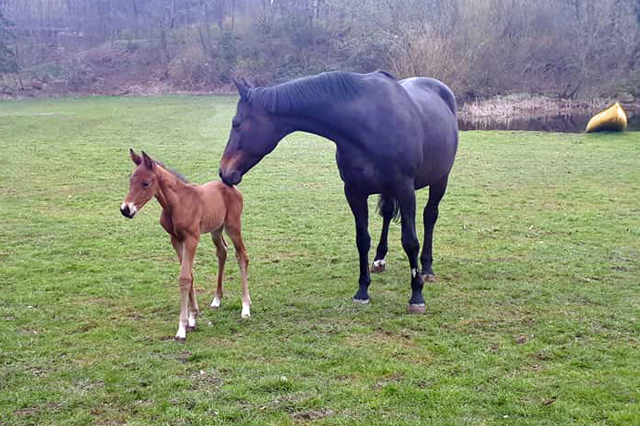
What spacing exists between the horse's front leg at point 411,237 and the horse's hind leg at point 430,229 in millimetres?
941

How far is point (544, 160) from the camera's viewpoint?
51.3ft

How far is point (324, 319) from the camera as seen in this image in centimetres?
534

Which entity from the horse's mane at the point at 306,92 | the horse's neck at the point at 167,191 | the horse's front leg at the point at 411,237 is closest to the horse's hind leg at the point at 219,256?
the horse's neck at the point at 167,191

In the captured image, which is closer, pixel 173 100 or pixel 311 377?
pixel 311 377

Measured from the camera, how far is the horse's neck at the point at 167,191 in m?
4.74

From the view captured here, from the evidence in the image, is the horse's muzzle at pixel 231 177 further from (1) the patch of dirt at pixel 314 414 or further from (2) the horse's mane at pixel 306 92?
(1) the patch of dirt at pixel 314 414

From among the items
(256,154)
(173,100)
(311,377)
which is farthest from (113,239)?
(173,100)

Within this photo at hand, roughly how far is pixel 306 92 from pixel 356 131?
55 centimetres

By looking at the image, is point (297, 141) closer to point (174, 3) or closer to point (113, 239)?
point (113, 239)

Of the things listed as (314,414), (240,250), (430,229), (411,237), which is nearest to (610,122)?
(430,229)

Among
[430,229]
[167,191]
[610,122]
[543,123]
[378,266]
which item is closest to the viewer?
[167,191]

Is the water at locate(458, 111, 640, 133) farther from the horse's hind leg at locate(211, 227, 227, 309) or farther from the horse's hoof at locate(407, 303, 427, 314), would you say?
the horse's hind leg at locate(211, 227, 227, 309)

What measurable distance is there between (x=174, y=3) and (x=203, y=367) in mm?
64370

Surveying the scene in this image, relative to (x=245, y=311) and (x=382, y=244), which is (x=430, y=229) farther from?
(x=245, y=311)
